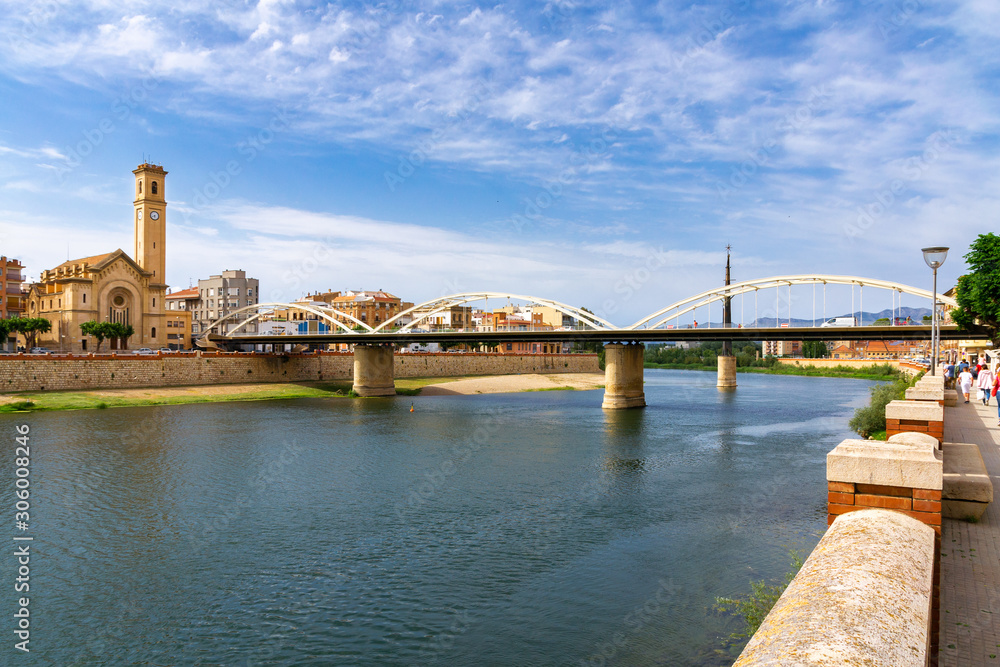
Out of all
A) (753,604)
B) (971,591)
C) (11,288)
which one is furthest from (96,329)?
(971,591)

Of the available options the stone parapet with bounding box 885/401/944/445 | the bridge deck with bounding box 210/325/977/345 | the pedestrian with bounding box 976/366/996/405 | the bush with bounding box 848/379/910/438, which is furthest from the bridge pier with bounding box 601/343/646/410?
the stone parapet with bounding box 885/401/944/445

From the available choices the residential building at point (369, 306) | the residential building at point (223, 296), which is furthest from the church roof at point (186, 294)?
the residential building at point (369, 306)

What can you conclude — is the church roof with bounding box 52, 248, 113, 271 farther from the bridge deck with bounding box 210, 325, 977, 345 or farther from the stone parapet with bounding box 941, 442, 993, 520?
the stone parapet with bounding box 941, 442, 993, 520

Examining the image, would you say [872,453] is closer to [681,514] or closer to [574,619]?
[574,619]

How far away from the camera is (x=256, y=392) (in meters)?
68.2

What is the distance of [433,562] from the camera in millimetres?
16062

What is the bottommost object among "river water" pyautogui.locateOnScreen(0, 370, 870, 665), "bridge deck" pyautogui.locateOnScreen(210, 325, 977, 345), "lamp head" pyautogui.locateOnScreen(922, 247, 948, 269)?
"river water" pyautogui.locateOnScreen(0, 370, 870, 665)

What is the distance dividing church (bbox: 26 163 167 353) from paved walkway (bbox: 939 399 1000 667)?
9175cm

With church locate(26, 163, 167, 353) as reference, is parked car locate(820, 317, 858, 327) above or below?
below

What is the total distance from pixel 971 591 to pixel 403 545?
536 inches

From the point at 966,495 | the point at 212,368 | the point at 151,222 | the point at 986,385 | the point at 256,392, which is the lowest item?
the point at 256,392

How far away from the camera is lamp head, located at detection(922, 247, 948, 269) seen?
21.9m

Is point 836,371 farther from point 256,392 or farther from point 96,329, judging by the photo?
point 96,329

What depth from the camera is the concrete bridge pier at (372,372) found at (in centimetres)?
7150
